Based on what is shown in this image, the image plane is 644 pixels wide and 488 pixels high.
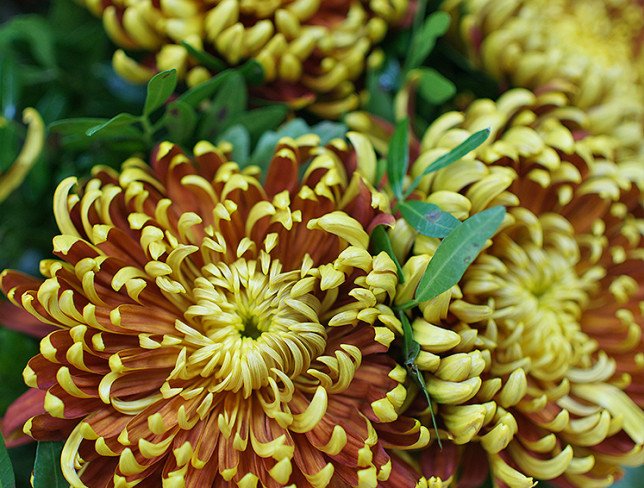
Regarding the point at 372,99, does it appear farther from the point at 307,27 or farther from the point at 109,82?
the point at 109,82

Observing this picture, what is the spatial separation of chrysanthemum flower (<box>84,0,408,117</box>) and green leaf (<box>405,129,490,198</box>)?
15 cm

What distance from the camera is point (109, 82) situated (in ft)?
2.37

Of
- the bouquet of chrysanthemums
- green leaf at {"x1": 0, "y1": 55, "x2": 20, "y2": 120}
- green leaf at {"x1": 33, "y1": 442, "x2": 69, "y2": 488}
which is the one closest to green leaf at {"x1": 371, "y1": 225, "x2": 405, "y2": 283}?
the bouquet of chrysanthemums

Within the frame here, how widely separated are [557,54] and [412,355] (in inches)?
14.9

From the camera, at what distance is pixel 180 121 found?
0.61 meters

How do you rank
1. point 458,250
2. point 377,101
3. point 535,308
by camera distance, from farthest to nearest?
point 377,101
point 535,308
point 458,250

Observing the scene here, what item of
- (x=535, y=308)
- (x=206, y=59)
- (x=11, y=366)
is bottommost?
(x=11, y=366)

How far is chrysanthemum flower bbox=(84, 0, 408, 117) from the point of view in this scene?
61 cm

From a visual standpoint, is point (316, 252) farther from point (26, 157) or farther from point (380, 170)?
point (26, 157)

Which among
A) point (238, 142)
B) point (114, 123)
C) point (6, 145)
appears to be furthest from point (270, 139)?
point (6, 145)

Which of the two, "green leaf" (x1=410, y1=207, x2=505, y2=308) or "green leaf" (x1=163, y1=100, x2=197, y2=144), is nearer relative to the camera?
"green leaf" (x1=410, y1=207, x2=505, y2=308)

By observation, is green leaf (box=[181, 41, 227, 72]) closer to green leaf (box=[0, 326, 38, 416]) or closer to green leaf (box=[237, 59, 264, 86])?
green leaf (box=[237, 59, 264, 86])

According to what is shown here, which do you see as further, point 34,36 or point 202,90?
point 34,36

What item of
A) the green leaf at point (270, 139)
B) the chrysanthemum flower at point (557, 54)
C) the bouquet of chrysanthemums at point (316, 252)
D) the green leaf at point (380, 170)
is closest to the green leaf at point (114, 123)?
the bouquet of chrysanthemums at point (316, 252)
